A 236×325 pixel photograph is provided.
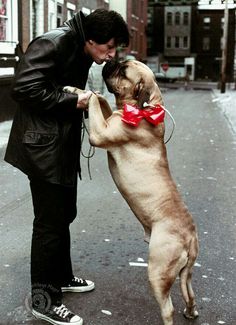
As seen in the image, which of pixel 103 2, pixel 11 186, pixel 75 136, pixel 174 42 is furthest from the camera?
pixel 174 42

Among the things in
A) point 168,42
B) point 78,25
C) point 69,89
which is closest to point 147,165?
point 69,89

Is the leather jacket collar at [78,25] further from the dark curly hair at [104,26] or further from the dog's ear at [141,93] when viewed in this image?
the dog's ear at [141,93]

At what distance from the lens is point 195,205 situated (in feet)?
21.4

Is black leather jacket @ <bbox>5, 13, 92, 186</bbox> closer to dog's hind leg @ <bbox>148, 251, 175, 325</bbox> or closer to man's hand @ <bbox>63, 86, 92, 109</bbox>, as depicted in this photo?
man's hand @ <bbox>63, 86, 92, 109</bbox>

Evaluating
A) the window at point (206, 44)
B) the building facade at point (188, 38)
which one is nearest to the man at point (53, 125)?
the building facade at point (188, 38)

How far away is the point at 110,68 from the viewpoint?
3.21m

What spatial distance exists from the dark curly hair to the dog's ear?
0.30 meters

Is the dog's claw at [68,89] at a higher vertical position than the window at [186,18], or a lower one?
lower

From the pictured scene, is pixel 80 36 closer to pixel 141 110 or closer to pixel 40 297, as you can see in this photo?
pixel 141 110

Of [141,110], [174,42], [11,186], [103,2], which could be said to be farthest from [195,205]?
[174,42]

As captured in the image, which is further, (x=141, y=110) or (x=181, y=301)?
(x=181, y=301)

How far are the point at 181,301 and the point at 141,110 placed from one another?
1467 millimetres

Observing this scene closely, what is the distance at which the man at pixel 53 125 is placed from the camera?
3.15 m

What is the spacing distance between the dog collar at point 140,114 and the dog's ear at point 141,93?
4 cm
